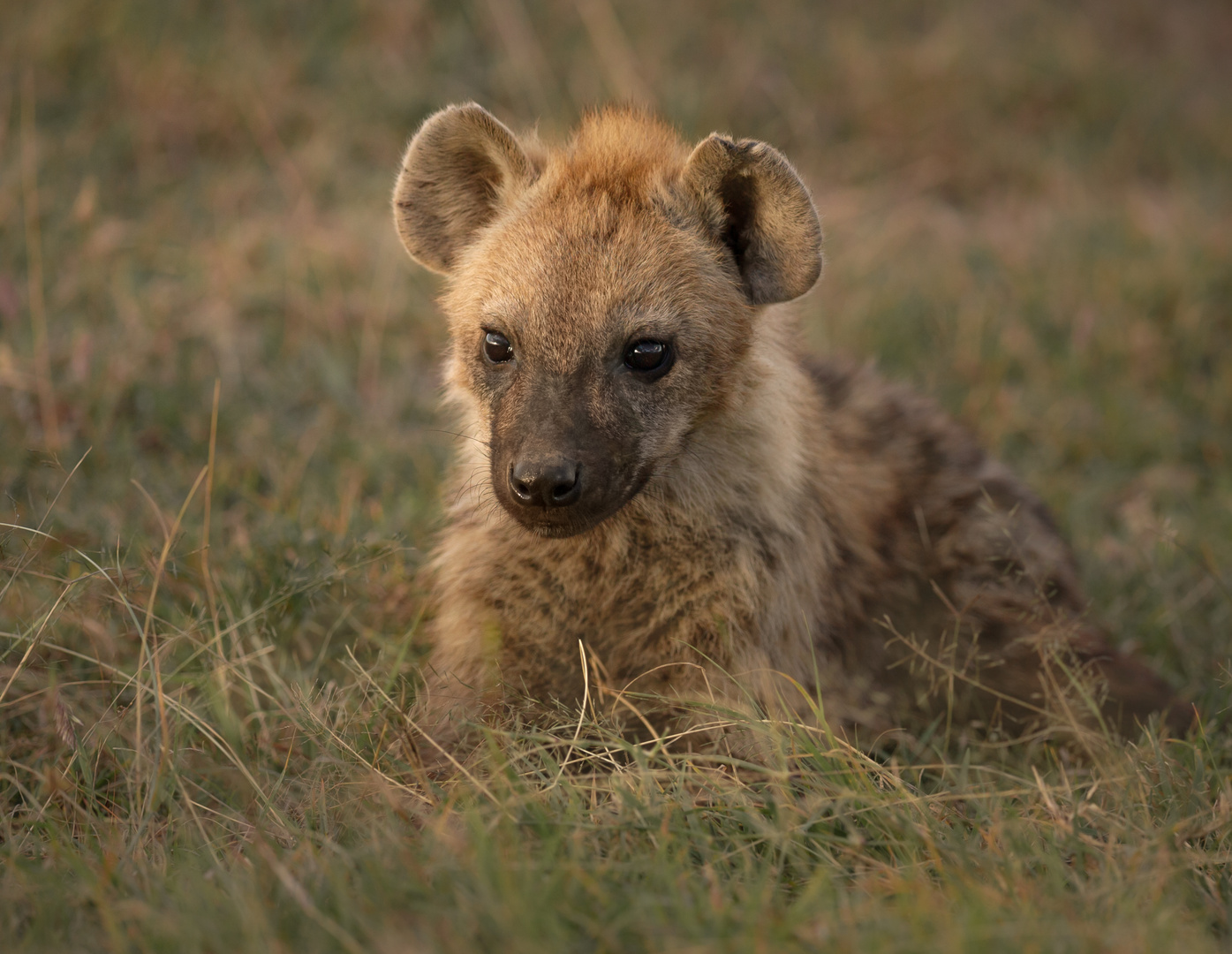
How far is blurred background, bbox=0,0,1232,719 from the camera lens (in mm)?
3459

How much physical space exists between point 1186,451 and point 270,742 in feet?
13.3

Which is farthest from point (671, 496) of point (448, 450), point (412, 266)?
point (412, 266)

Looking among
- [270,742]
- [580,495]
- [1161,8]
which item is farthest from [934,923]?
[1161,8]

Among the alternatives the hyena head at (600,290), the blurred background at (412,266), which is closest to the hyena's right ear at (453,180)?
the hyena head at (600,290)

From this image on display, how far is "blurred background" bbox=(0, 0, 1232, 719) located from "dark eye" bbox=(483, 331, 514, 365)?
562mm

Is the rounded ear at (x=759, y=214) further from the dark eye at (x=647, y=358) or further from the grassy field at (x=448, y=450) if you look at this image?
the grassy field at (x=448, y=450)

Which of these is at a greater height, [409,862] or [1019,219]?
[409,862]

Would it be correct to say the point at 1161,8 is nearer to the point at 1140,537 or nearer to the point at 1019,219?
the point at 1019,219

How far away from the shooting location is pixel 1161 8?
31.9 ft

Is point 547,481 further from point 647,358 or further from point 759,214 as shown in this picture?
point 759,214

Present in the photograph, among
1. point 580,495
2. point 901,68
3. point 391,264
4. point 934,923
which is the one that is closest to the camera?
point 934,923

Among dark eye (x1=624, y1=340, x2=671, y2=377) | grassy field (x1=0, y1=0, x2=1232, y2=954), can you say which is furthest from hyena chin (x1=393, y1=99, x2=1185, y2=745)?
grassy field (x1=0, y1=0, x2=1232, y2=954)

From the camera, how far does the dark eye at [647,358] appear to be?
2746mm

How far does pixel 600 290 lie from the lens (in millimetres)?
2715
